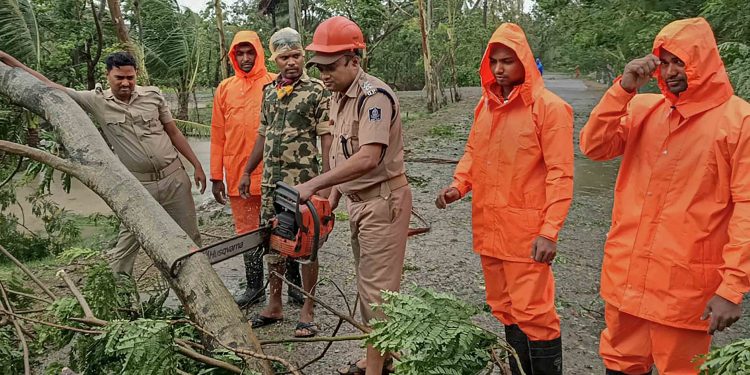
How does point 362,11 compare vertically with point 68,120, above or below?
above

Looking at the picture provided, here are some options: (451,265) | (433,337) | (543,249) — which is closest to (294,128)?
(543,249)

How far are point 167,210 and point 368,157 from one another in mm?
1919

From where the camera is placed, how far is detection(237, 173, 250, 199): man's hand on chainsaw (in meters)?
4.22

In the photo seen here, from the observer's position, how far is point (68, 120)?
3.29 meters

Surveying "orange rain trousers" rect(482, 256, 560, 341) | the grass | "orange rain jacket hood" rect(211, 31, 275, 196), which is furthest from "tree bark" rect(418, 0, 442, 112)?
"orange rain trousers" rect(482, 256, 560, 341)

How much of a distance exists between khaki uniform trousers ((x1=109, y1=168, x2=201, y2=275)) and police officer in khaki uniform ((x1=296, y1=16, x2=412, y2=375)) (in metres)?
1.50

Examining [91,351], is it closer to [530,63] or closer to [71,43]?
[530,63]

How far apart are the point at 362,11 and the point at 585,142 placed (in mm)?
15206

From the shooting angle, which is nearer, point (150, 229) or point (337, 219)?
point (150, 229)

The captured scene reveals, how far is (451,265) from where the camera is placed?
5.49 meters

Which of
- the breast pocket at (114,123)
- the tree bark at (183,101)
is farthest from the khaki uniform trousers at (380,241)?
the tree bark at (183,101)

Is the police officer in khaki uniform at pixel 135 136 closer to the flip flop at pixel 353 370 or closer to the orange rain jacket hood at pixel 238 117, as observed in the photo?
the orange rain jacket hood at pixel 238 117

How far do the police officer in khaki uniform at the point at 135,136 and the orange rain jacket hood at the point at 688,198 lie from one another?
283cm

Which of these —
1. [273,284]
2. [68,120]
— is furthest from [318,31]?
[273,284]
